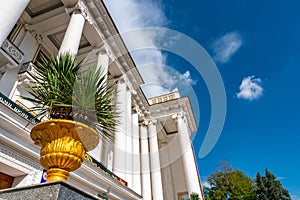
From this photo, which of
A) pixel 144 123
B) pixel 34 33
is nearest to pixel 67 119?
pixel 34 33

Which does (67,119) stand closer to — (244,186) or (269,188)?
(244,186)

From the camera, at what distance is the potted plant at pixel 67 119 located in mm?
2355

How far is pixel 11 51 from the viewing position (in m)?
9.70

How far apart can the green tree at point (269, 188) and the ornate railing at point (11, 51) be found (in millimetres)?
33685

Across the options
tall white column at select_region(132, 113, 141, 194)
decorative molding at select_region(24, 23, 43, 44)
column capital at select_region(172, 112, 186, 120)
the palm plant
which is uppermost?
column capital at select_region(172, 112, 186, 120)

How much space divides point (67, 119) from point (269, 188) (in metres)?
37.6

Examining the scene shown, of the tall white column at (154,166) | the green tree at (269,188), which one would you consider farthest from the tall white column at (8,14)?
the green tree at (269,188)

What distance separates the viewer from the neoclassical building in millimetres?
5258

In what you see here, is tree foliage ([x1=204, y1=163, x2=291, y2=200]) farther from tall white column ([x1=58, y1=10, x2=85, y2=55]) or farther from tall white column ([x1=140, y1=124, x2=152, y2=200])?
tall white column ([x1=58, y1=10, x2=85, y2=55])

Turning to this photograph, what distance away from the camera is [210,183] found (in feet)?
84.1

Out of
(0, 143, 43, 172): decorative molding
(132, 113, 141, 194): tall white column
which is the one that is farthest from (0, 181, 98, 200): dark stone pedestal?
(132, 113, 141, 194): tall white column

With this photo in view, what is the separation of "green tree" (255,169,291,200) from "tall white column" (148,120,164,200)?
20.6 metres

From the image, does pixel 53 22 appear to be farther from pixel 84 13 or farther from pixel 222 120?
pixel 222 120

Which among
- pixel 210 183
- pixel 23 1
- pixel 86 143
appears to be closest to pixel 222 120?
pixel 86 143
